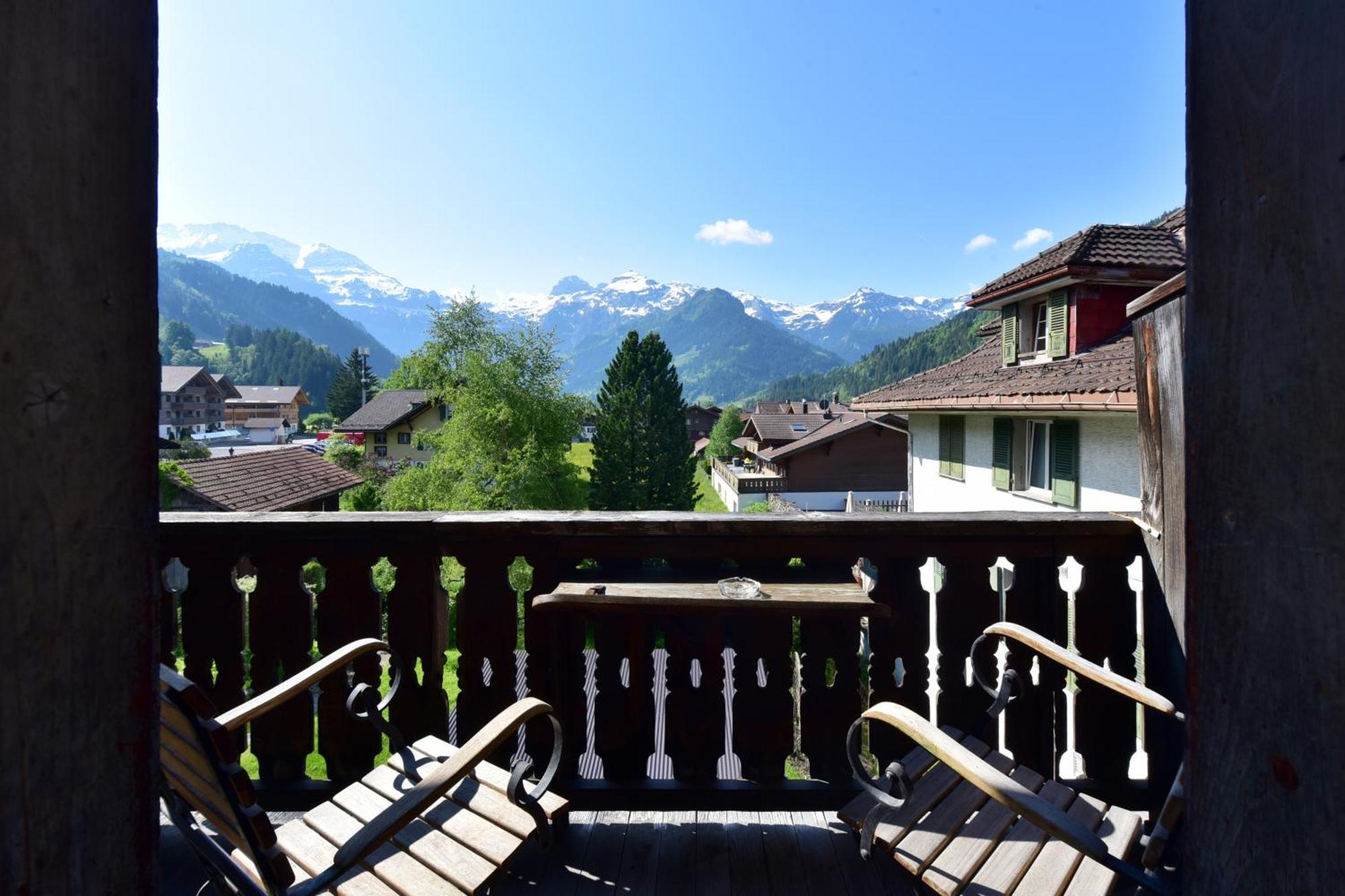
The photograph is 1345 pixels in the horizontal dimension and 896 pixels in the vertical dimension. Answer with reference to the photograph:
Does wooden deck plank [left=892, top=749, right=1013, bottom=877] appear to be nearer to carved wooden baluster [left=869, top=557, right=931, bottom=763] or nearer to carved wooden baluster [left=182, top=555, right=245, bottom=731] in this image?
carved wooden baluster [left=869, top=557, right=931, bottom=763]

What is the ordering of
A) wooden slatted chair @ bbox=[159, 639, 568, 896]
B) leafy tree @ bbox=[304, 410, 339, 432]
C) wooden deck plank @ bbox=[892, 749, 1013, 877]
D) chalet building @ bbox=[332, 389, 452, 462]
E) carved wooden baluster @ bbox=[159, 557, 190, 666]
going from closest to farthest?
wooden slatted chair @ bbox=[159, 639, 568, 896] < wooden deck plank @ bbox=[892, 749, 1013, 877] < carved wooden baluster @ bbox=[159, 557, 190, 666] < chalet building @ bbox=[332, 389, 452, 462] < leafy tree @ bbox=[304, 410, 339, 432]

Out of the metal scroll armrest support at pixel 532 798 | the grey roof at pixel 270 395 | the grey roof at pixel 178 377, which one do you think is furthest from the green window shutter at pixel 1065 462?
the grey roof at pixel 270 395

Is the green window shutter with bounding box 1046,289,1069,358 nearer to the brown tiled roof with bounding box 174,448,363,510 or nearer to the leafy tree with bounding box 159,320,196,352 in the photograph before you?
the brown tiled roof with bounding box 174,448,363,510

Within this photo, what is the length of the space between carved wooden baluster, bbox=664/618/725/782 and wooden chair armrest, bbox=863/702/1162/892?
72 cm

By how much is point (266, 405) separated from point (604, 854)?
370 feet

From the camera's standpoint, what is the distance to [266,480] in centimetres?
1806

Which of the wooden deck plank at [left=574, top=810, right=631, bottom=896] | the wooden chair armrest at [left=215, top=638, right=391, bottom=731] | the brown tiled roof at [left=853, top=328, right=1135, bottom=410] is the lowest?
the wooden deck plank at [left=574, top=810, right=631, bottom=896]

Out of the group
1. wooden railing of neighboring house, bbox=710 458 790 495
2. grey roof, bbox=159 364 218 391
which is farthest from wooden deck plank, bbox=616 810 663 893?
grey roof, bbox=159 364 218 391

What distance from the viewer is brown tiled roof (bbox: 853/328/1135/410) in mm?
9258

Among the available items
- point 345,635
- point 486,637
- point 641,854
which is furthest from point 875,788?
point 345,635

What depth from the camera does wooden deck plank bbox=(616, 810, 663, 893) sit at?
1.96m

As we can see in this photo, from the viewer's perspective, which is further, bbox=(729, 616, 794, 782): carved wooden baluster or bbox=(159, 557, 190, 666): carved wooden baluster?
bbox=(729, 616, 794, 782): carved wooden baluster
